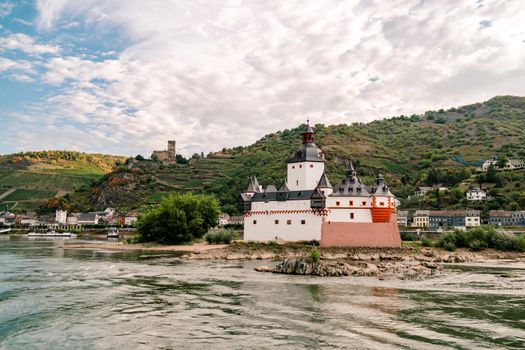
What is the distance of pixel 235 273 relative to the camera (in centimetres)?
3353

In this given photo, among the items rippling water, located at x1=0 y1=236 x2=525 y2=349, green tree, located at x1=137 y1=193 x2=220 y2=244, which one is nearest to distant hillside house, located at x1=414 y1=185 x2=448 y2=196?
green tree, located at x1=137 y1=193 x2=220 y2=244

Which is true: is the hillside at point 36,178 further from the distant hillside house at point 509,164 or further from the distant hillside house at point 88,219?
the distant hillside house at point 509,164

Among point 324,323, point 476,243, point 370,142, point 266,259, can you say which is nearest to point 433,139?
point 370,142

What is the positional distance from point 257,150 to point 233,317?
138 meters

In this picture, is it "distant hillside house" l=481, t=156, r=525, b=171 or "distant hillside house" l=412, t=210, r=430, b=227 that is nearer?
"distant hillside house" l=412, t=210, r=430, b=227

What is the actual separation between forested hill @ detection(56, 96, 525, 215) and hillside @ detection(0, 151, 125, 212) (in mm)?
13662

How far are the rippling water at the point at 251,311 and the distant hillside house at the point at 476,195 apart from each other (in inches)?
2548

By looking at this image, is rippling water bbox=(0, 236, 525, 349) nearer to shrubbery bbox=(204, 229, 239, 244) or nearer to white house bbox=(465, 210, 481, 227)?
shrubbery bbox=(204, 229, 239, 244)

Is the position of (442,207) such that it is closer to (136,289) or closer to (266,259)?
(266,259)

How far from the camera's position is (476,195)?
94.1m

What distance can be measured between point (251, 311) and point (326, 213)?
97.4 feet

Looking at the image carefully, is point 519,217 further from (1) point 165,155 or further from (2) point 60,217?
(1) point 165,155

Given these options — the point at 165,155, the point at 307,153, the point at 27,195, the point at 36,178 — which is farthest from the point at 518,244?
the point at 165,155

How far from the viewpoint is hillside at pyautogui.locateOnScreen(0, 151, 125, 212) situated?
147250 mm
